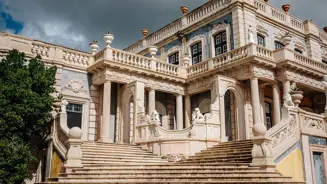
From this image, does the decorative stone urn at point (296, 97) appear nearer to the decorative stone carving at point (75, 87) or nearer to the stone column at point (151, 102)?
the stone column at point (151, 102)

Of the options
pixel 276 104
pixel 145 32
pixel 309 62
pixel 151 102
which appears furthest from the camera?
pixel 145 32

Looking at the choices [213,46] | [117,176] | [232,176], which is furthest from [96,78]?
[232,176]

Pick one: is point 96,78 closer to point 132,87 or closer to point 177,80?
point 132,87

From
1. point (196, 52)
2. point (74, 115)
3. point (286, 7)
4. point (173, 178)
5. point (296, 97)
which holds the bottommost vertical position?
point (173, 178)

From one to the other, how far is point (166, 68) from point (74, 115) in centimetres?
606

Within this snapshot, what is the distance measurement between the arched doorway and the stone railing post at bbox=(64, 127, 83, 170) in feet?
32.2

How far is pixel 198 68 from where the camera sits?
66.1 ft

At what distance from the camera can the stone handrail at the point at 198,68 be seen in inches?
770

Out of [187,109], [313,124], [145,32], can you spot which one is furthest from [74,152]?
[145,32]

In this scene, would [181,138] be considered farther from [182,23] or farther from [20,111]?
[182,23]

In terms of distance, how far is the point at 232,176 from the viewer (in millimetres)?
8531

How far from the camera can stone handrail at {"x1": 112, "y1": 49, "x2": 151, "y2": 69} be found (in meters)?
17.6

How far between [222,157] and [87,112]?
874 centimetres

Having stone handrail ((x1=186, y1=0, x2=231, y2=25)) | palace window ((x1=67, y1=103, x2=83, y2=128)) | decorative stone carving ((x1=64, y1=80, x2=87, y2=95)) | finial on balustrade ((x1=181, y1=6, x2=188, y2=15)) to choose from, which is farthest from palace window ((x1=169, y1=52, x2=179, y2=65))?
palace window ((x1=67, y1=103, x2=83, y2=128))
